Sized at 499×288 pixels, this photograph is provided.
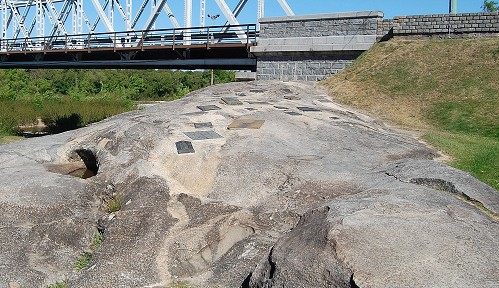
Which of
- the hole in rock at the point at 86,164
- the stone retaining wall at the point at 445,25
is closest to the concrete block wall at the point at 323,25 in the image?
the stone retaining wall at the point at 445,25

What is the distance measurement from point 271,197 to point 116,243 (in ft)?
6.51

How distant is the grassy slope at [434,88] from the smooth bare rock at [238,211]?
167 inches

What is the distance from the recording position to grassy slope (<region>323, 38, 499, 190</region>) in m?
13.0

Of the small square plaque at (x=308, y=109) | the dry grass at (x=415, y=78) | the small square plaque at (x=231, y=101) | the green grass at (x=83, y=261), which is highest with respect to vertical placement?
the dry grass at (x=415, y=78)

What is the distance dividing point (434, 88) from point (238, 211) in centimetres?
1145

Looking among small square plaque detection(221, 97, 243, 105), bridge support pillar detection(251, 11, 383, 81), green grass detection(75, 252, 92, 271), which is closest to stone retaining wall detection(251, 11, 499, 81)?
bridge support pillar detection(251, 11, 383, 81)

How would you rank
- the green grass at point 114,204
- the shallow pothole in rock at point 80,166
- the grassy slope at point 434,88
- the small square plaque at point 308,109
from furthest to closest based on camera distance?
the grassy slope at point 434,88, the small square plaque at point 308,109, the shallow pothole in rock at point 80,166, the green grass at point 114,204

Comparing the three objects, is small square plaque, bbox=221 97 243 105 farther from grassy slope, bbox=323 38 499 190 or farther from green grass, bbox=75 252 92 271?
green grass, bbox=75 252 92 271

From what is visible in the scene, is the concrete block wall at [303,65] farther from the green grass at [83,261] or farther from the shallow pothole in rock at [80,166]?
the green grass at [83,261]

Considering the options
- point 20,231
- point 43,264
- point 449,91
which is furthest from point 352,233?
point 449,91

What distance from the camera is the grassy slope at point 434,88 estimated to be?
13.0 m

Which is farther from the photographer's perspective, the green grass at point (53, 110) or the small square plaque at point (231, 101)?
the green grass at point (53, 110)

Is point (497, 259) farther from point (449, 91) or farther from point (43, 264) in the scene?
point (449, 91)

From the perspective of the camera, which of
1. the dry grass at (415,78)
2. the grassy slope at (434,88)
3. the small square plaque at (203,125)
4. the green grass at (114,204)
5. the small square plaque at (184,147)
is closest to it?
the green grass at (114,204)
